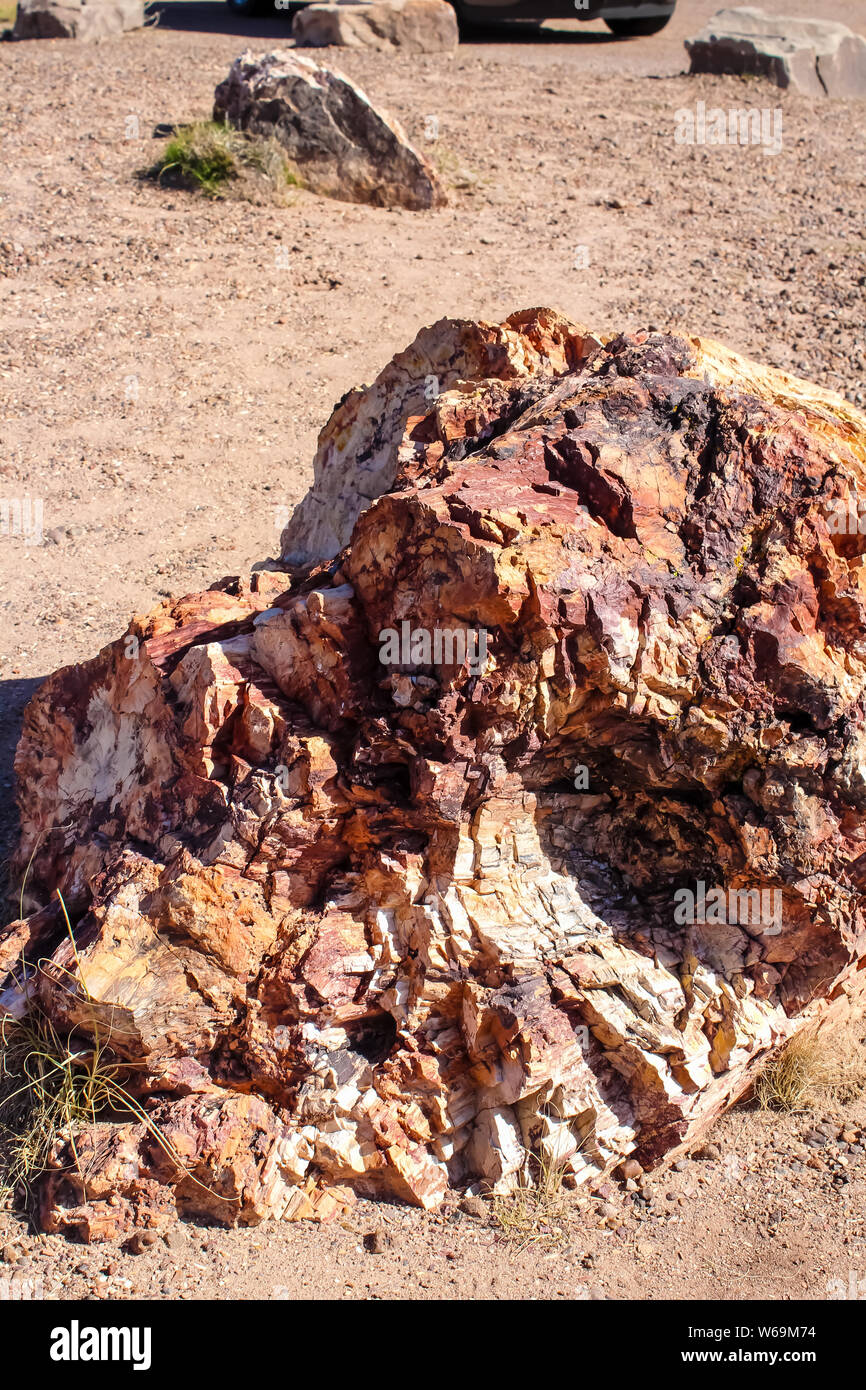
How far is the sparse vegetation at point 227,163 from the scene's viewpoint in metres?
10.5

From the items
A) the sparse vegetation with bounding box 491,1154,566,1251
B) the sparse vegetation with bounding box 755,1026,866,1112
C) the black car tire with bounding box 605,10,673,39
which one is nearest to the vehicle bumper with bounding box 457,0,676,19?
the black car tire with bounding box 605,10,673,39

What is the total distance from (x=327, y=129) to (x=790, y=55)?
6.23 meters

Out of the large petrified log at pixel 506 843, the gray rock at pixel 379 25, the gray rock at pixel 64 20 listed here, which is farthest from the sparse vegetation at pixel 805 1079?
the gray rock at pixel 64 20

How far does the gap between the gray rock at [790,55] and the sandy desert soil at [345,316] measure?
36 centimetres

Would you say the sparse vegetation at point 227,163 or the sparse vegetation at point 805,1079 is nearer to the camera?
the sparse vegetation at point 805,1079

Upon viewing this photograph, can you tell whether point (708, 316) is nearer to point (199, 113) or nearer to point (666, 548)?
point (199, 113)

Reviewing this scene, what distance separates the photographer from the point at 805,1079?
3729 mm

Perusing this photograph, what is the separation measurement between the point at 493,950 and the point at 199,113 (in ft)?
35.5

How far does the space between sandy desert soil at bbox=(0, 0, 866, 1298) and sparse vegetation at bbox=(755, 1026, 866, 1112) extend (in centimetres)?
8

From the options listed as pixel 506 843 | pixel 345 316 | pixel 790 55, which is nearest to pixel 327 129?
pixel 345 316

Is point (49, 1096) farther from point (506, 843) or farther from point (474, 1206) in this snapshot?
point (506, 843)

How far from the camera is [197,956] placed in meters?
3.37

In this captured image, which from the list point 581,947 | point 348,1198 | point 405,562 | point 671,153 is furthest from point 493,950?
point 671,153

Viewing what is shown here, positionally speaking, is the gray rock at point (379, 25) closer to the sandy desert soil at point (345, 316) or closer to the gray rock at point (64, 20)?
the sandy desert soil at point (345, 316)
